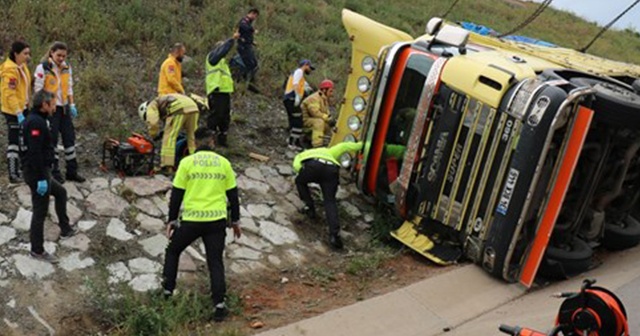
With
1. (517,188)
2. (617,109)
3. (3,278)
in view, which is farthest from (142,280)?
(617,109)

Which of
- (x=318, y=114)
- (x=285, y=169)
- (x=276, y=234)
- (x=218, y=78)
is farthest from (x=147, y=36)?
(x=276, y=234)

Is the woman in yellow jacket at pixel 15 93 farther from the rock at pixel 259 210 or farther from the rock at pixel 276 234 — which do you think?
the rock at pixel 276 234

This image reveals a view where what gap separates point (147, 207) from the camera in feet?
27.5

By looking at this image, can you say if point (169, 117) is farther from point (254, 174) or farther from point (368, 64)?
point (368, 64)

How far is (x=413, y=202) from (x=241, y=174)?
243 cm

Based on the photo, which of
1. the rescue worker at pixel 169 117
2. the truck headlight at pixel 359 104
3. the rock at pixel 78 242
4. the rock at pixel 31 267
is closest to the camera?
the rock at pixel 31 267

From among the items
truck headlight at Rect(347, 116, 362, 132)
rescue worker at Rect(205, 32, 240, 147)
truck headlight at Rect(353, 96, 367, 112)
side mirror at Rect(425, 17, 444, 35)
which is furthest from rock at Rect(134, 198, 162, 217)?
side mirror at Rect(425, 17, 444, 35)

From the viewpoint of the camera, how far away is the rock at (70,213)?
25.4 ft

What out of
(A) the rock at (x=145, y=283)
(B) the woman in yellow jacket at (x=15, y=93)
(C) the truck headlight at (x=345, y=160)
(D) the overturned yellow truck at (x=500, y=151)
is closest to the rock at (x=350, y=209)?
(D) the overturned yellow truck at (x=500, y=151)

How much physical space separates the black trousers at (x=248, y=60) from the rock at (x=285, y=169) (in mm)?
2941

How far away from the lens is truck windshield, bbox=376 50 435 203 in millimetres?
8711

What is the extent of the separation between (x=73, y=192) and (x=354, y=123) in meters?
3.54

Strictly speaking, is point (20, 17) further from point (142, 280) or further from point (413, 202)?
point (413, 202)

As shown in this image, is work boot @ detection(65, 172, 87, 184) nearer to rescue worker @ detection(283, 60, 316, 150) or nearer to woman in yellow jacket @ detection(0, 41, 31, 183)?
woman in yellow jacket @ detection(0, 41, 31, 183)
